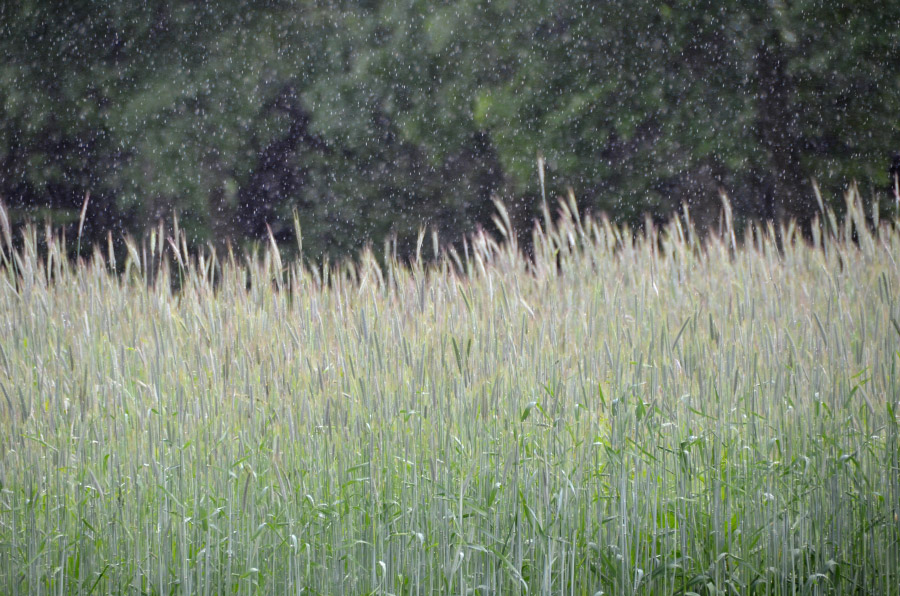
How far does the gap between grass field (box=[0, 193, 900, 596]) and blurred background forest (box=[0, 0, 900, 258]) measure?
3480 millimetres

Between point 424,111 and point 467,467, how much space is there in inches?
165

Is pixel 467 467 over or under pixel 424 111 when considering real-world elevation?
under

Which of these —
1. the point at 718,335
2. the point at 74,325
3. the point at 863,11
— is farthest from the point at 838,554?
the point at 863,11

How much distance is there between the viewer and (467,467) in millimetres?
2041

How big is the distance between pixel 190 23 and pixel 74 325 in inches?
161

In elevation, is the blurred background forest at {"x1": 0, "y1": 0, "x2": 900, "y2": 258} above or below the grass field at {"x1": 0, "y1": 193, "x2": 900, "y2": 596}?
above

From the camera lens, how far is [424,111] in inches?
233

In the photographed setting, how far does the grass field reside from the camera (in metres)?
1.90

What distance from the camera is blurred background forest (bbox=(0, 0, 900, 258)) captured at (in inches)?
217

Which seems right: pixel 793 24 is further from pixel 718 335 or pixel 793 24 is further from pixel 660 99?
pixel 718 335

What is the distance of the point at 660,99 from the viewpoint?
563 centimetres

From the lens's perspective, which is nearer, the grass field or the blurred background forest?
the grass field

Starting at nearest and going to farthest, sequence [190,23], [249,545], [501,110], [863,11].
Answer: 1. [249,545]
2. [863,11]
3. [501,110]
4. [190,23]

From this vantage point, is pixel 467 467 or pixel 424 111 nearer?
pixel 467 467
